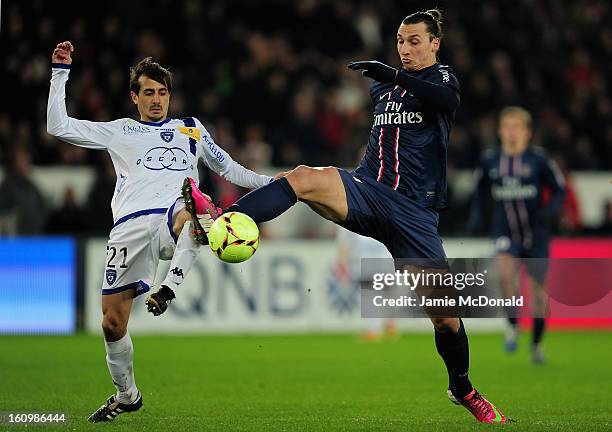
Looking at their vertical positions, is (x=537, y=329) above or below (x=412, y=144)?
below

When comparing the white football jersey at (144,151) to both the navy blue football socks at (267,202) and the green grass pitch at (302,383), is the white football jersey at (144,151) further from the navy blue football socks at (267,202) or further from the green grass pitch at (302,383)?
the green grass pitch at (302,383)

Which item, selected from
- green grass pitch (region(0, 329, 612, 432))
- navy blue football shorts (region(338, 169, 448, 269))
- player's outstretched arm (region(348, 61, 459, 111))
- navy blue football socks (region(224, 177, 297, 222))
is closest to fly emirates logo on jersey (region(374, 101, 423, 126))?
player's outstretched arm (region(348, 61, 459, 111))

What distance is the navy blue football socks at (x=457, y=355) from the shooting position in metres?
6.88

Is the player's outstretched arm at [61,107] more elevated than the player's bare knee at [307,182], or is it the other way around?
the player's outstretched arm at [61,107]

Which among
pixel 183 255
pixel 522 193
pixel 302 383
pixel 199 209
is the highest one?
pixel 199 209

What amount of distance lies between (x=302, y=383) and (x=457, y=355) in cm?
271

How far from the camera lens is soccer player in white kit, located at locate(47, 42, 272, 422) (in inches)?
267

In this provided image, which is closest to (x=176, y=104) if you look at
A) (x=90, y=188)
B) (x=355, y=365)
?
(x=90, y=188)

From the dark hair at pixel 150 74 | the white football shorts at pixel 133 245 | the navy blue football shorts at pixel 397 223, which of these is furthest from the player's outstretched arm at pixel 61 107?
the navy blue football shorts at pixel 397 223

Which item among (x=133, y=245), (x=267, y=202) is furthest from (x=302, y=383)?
(x=267, y=202)

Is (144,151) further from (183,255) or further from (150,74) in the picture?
(183,255)

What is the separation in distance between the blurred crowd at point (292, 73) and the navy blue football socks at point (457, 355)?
26.2 ft

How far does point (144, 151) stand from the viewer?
23.0 ft

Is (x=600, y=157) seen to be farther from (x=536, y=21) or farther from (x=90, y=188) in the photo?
(x=90, y=188)
